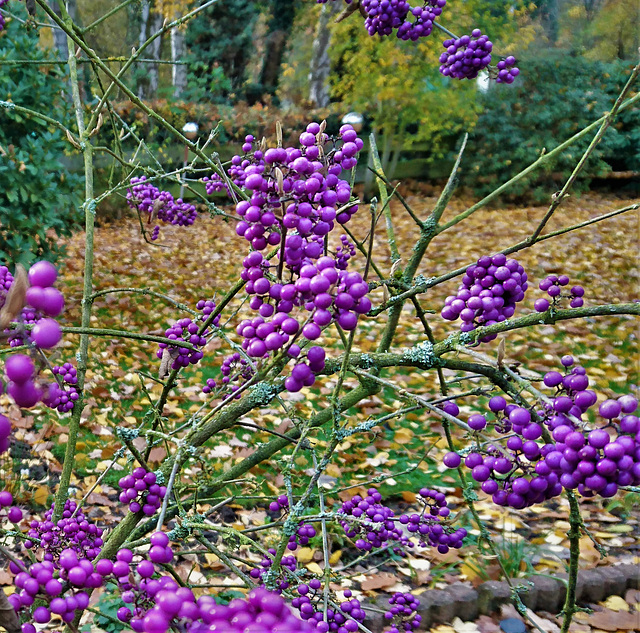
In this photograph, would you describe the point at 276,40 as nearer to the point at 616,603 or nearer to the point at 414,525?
the point at 616,603

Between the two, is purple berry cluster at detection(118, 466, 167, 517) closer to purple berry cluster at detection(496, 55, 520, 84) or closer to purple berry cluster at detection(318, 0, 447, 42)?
purple berry cluster at detection(318, 0, 447, 42)

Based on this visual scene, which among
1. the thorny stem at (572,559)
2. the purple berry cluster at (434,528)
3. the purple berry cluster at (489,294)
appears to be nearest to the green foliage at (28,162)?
the purple berry cluster at (434,528)

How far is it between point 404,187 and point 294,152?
11389 millimetres

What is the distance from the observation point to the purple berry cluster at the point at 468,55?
1.80 metres

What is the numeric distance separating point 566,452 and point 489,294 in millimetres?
503

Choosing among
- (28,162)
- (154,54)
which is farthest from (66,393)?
(154,54)

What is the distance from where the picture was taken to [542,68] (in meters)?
10.6

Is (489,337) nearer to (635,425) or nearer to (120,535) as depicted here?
(635,425)

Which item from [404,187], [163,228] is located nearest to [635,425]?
[163,228]

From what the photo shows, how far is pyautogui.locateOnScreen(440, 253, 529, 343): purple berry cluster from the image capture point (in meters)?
1.10

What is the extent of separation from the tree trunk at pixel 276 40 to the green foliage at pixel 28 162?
1029 cm

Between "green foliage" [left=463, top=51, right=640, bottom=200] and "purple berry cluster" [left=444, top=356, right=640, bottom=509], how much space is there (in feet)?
32.8

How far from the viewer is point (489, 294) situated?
3.65 feet

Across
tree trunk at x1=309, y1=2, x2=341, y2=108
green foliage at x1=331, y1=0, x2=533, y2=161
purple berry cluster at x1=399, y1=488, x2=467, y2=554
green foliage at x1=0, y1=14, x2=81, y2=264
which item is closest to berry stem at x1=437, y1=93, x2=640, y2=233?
purple berry cluster at x1=399, y1=488, x2=467, y2=554
